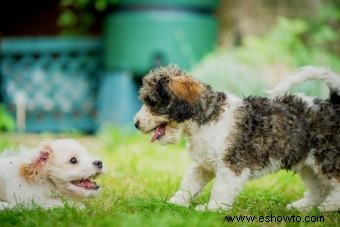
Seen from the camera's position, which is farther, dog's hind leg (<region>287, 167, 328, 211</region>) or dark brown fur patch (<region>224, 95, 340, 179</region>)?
dog's hind leg (<region>287, 167, 328, 211</region>)

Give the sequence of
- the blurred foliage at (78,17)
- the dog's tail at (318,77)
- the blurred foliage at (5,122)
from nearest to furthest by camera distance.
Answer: the dog's tail at (318,77)
the blurred foliage at (5,122)
the blurred foliage at (78,17)

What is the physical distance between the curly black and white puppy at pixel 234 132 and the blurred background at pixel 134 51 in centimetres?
418

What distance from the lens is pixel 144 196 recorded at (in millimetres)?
6074

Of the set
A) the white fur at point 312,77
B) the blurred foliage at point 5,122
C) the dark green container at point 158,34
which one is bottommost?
the blurred foliage at point 5,122

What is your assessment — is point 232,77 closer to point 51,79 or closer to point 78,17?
point 51,79

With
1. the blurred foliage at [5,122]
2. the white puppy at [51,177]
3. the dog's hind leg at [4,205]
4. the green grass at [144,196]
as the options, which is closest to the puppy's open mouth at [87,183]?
the white puppy at [51,177]

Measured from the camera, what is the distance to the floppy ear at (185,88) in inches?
218

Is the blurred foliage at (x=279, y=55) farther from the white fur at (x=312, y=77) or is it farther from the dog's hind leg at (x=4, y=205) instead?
the dog's hind leg at (x=4, y=205)

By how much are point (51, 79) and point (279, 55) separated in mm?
3767

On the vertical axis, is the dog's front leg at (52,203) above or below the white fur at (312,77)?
below

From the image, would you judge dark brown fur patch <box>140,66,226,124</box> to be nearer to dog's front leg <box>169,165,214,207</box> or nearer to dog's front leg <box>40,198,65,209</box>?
dog's front leg <box>169,165,214,207</box>

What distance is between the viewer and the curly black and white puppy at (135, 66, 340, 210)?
18.2 feet

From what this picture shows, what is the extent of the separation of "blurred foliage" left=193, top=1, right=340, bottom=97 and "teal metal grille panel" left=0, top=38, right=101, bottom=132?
7.23 feet

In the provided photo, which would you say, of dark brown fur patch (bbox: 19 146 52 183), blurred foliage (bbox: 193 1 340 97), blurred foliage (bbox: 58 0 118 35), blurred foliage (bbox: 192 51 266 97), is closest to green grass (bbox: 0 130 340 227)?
dark brown fur patch (bbox: 19 146 52 183)
